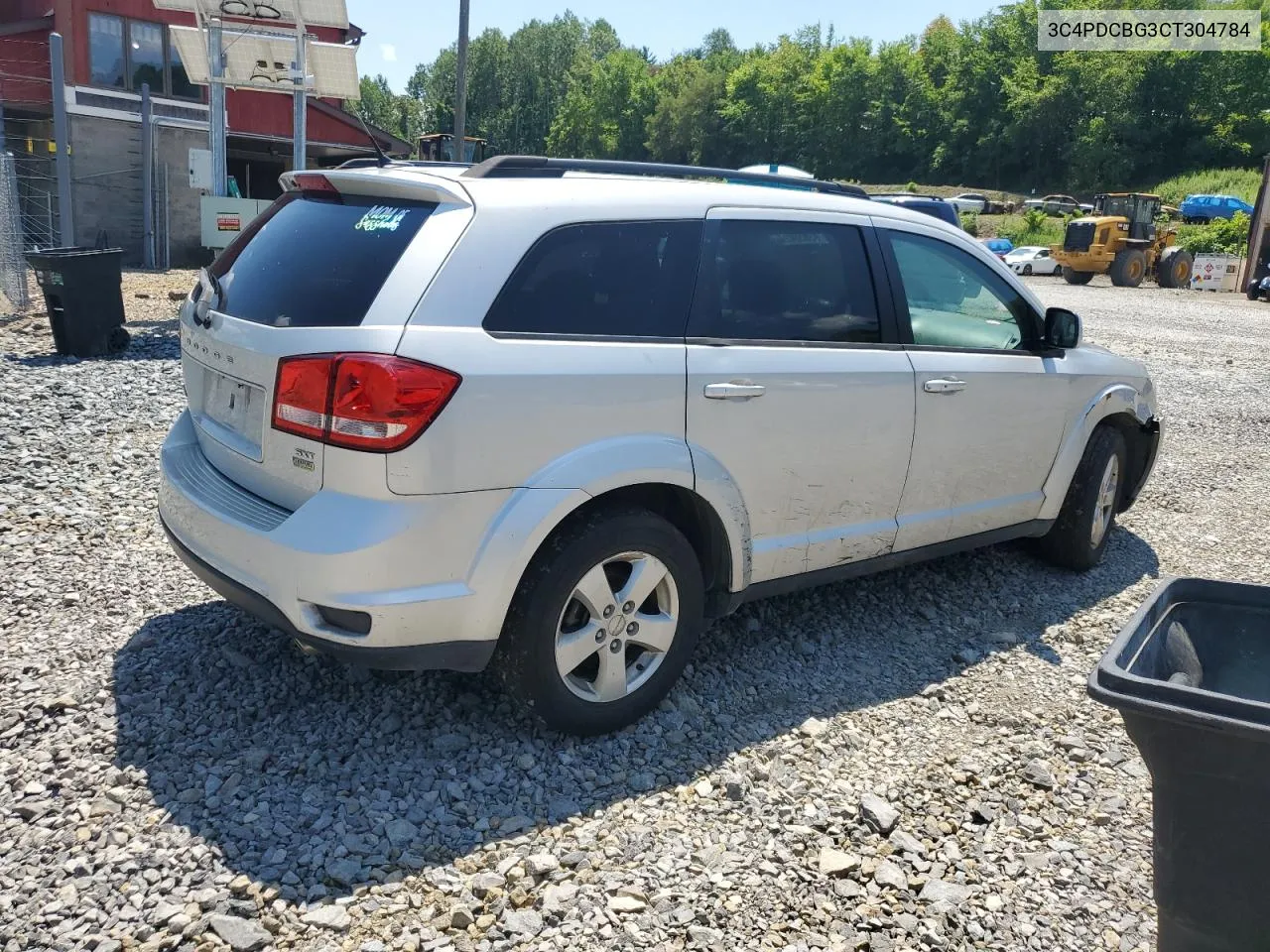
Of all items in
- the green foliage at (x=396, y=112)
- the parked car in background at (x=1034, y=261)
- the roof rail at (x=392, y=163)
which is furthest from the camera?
the green foliage at (x=396, y=112)

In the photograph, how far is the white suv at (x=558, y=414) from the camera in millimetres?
3037

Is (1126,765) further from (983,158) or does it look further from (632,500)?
(983,158)

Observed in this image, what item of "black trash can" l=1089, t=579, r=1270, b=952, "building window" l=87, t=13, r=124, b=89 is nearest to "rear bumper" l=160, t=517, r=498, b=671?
"black trash can" l=1089, t=579, r=1270, b=952

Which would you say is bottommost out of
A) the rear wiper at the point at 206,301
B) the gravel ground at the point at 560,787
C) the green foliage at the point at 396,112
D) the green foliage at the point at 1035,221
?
the gravel ground at the point at 560,787

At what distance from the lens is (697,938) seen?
2709 mm

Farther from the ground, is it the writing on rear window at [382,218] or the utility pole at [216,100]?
the utility pole at [216,100]

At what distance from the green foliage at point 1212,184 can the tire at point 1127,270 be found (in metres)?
41.2

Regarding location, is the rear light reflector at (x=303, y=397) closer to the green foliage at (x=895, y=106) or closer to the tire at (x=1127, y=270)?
the tire at (x=1127, y=270)

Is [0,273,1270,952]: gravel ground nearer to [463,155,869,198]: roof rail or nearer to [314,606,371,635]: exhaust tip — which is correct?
[314,606,371,635]: exhaust tip

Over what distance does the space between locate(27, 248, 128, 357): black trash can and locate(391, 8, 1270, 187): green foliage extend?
78.1 m

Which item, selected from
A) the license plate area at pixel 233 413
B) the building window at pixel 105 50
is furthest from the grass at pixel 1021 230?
the license plate area at pixel 233 413

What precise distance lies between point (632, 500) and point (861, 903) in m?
1.45

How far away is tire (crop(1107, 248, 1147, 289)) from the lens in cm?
3459

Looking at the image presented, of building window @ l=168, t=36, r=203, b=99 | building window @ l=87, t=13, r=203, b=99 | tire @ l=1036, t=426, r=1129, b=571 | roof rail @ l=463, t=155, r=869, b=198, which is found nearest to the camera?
roof rail @ l=463, t=155, r=869, b=198
